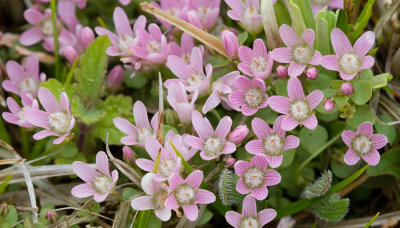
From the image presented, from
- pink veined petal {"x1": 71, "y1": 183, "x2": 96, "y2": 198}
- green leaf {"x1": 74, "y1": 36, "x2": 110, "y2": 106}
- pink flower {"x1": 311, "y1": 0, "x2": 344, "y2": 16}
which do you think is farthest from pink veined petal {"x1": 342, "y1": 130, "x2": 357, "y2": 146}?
green leaf {"x1": 74, "y1": 36, "x2": 110, "y2": 106}

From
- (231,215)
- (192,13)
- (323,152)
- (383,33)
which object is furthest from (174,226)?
(383,33)

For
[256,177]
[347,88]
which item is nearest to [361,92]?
[347,88]

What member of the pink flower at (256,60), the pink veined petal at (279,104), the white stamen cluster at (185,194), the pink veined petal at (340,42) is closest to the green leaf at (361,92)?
the pink veined petal at (340,42)

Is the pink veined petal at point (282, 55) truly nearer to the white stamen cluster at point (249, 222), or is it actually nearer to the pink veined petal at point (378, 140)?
the pink veined petal at point (378, 140)

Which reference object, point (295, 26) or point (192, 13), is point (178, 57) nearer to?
point (192, 13)

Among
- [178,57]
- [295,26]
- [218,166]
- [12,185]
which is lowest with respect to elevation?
[12,185]

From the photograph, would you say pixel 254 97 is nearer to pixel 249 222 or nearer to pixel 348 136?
pixel 348 136
